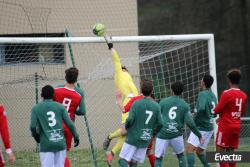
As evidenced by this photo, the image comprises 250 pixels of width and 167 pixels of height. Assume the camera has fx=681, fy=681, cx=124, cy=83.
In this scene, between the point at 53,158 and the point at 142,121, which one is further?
the point at 142,121

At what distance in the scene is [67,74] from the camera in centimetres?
1036

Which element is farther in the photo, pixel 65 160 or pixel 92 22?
pixel 92 22

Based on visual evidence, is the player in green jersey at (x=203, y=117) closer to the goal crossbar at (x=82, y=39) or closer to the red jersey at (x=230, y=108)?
the red jersey at (x=230, y=108)

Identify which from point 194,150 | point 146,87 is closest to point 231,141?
point 194,150

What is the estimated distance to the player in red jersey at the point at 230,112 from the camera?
36.5 feet

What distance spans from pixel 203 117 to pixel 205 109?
0.23 m

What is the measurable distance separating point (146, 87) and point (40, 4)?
9.14 meters

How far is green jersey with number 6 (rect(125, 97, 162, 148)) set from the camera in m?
10.1

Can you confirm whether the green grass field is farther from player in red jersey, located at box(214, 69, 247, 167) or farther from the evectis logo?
player in red jersey, located at box(214, 69, 247, 167)

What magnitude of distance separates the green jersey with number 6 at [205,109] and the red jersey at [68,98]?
2.37 m

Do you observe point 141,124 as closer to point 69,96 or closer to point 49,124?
point 69,96

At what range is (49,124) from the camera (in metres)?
9.69

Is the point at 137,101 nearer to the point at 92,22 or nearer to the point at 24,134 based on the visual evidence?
the point at 24,134

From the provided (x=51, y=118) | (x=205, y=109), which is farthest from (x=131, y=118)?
(x=205, y=109)
